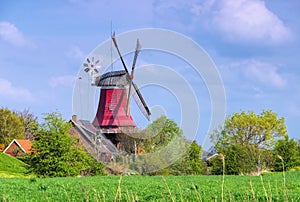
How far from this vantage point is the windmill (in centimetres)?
4347

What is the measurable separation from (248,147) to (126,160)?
9227 mm

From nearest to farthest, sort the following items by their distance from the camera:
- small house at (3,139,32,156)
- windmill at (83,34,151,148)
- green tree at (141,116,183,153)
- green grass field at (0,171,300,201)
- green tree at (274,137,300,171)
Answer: green grass field at (0,171,300,201)
green tree at (141,116,183,153)
green tree at (274,137,300,171)
windmill at (83,34,151,148)
small house at (3,139,32,156)

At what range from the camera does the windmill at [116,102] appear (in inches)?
1711

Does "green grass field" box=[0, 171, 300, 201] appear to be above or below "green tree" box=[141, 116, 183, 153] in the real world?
below

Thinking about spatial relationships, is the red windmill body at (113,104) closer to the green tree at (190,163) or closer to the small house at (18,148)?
the green tree at (190,163)

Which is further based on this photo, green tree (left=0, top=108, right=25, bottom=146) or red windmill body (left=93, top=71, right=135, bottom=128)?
green tree (left=0, top=108, right=25, bottom=146)

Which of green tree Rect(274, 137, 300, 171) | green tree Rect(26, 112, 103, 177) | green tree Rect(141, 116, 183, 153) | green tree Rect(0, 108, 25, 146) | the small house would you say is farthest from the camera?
green tree Rect(0, 108, 25, 146)

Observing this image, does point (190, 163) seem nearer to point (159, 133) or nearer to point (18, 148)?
point (159, 133)

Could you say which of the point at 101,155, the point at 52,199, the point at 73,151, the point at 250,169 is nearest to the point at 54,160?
the point at 73,151

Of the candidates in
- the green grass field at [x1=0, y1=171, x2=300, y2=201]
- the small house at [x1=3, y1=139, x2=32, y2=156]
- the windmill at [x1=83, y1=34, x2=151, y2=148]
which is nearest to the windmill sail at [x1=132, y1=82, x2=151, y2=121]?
the windmill at [x1=83, y1=34, x2=151, y2=148]

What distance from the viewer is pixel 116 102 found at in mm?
43875

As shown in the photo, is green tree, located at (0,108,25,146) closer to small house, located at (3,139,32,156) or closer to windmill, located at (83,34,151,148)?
small house, located at (3,139,32,156)

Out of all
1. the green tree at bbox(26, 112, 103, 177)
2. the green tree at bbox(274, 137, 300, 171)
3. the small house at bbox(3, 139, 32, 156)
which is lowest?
the green tree at bbox(26, 112, 103, 177)

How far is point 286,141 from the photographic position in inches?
1610
